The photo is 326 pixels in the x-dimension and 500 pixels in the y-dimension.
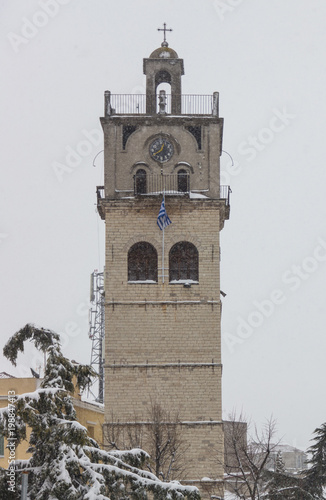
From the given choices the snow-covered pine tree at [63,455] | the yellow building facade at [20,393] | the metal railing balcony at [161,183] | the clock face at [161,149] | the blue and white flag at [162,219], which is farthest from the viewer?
the clock face at [161,149]

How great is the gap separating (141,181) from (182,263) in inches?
159

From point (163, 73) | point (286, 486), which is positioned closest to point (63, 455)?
point (286, 486)

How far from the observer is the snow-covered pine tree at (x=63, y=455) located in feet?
45.5

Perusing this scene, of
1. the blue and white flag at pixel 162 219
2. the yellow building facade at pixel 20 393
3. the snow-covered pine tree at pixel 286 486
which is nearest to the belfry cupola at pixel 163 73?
the blue and white flag at pixel 162 219

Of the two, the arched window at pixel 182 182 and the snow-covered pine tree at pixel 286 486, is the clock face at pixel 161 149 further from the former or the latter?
the snow-covered pine tree at pixel 286 486

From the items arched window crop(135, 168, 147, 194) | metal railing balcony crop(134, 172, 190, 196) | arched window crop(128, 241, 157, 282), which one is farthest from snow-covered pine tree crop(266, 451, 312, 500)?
arched window crop(135, 168, 147, 194)

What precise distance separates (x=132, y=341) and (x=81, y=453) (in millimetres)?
23171

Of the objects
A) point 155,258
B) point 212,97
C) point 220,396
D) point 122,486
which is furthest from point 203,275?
point 122,486

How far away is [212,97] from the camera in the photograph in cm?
Answer: 4069

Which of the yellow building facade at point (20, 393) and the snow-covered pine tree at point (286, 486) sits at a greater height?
the yellow building facade at point (20, 393)

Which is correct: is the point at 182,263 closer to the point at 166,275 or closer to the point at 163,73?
the point at 166,275

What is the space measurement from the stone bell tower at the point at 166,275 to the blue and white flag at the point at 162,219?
14.7 inches

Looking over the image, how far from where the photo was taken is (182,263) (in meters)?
38.4

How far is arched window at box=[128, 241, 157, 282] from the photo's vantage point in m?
38.2
